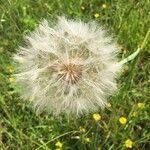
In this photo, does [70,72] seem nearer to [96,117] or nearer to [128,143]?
[96,117]

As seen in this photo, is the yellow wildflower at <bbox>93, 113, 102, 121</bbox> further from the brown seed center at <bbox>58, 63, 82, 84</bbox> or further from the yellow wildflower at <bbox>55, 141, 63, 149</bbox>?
the brown seed center at <bbox>58, 63, 82, 84</bbox>

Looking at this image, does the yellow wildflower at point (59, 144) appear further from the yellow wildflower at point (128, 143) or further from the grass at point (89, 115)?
the yellow wildflower at point (128, 143)

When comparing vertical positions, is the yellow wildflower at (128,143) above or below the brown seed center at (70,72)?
below

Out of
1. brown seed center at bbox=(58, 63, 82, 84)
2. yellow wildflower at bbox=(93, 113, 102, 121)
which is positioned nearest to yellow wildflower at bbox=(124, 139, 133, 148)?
yellow wildflower at bbox=(93, 113, 102, 121)

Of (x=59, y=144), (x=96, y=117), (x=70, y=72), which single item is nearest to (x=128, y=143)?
(x=96, y=117)

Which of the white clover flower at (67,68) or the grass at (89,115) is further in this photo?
the grass at (89,115)

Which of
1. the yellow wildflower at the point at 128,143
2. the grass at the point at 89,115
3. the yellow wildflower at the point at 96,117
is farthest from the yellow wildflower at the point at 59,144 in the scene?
the yellow wildflower at the point at 128,143

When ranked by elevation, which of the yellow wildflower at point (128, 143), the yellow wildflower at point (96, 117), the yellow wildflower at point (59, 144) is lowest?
the yellow wildflower at point (59, 144)
